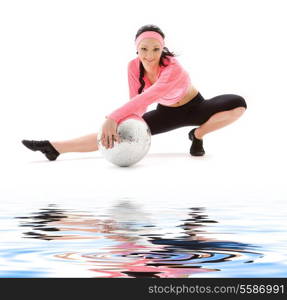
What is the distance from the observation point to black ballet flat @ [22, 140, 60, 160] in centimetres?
593

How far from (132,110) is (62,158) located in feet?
3.94

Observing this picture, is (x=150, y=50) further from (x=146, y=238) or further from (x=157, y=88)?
(x=146, y=238)

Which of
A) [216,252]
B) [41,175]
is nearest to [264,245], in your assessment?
[216,252]

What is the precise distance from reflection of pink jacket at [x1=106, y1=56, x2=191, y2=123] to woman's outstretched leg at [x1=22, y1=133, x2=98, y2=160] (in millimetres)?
646

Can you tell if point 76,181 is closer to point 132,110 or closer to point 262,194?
point 132,110

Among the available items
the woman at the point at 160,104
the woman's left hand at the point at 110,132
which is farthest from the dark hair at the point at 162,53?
the woman's left hand at the point at 110,132

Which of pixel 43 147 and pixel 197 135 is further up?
pixel 197 135

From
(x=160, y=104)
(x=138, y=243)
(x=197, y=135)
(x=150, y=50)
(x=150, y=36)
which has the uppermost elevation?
(x=150, y=36)

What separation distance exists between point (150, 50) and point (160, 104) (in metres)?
0.75

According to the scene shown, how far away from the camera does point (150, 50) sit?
17.5ft

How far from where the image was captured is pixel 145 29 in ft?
17.5

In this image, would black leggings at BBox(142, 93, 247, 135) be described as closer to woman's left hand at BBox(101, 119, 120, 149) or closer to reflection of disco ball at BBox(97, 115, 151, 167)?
reflection of disco ball at BBox(97, 115, 151, 167)

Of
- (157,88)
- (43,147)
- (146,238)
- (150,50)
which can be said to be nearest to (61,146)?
(43,147)

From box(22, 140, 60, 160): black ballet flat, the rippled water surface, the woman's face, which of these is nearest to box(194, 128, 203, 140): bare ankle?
the woman's face
